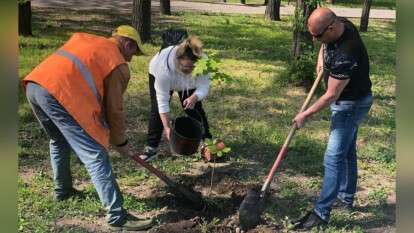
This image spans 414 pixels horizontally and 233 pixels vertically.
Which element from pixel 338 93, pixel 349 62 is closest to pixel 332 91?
pixel 338 93

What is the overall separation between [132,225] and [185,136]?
0.81 meters

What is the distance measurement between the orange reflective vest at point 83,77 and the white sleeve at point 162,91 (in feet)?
2.31

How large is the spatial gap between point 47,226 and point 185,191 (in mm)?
944

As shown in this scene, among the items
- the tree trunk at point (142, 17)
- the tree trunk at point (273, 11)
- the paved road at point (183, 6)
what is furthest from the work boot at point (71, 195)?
the tree trunk at point (273, 11)

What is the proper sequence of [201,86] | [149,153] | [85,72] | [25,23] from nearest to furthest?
[85,72] → [201,86] → [149,153] → [25,23]

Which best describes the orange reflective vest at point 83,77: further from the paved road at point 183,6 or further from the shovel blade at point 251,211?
the paved road at point 183,6

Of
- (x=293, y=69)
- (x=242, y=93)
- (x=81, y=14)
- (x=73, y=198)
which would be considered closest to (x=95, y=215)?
(x=73, y=198)

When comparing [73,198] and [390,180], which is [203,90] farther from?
[390,180]

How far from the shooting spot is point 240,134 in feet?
17.1

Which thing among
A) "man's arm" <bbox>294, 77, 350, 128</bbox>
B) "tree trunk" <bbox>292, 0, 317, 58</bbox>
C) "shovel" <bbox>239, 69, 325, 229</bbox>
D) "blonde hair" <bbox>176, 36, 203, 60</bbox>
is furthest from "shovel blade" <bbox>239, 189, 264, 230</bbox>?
"tree trunk" <bbox>292, 0, 317, 58</bbox>

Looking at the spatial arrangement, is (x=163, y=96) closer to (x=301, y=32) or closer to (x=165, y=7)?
(x=301, y=32)

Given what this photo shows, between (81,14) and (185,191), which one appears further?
(81,14)

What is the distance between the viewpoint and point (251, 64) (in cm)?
746

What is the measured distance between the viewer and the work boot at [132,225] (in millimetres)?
3500
